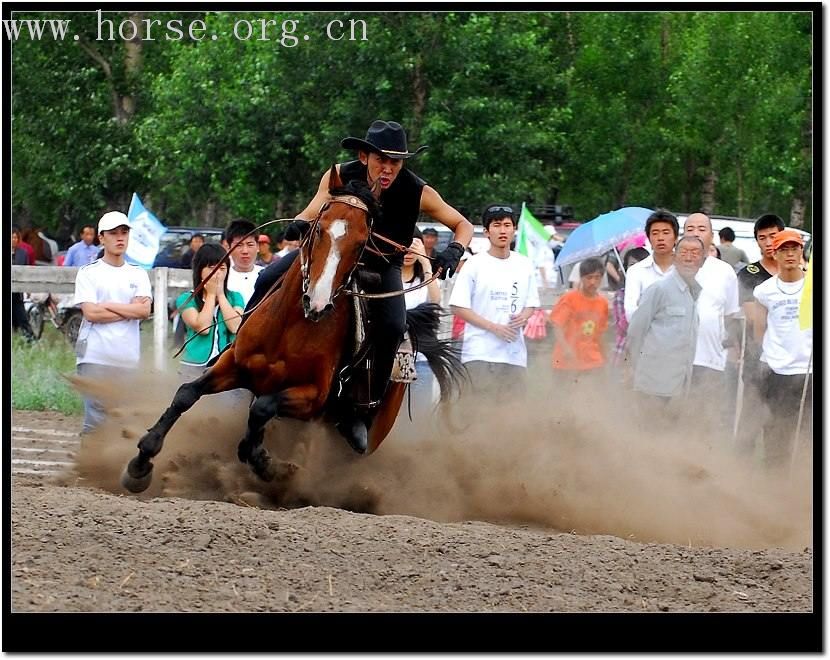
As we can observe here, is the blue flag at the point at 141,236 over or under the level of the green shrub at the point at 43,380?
over

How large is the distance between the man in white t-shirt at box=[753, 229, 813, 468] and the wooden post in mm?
5309

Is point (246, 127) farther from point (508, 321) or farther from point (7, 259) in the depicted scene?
point (7, 259)

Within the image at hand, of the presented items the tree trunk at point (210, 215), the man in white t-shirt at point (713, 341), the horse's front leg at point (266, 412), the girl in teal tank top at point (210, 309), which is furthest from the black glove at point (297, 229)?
the tree trunk at point (210, 215)

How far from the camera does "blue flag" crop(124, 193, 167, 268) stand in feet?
46.1

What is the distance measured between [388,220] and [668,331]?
2.73 meters

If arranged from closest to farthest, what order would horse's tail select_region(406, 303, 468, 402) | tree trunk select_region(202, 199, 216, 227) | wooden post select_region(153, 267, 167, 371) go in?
1. horse's tail select_region(406, 303, 468, 402)
2. wooden post select_region(153, 267, 167, 371)
3. tree trunk select_region(202, 199, 216, 227)

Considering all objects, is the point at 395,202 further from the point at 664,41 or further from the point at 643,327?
the point at 664,41

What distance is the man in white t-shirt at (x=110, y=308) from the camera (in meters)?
9.30

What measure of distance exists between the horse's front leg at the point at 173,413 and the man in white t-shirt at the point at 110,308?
1.41 metres

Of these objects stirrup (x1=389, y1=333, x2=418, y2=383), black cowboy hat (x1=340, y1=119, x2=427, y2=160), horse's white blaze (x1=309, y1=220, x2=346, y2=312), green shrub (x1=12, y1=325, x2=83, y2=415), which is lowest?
green shrub (x1=12, y1=325, x2=83, y2=415)

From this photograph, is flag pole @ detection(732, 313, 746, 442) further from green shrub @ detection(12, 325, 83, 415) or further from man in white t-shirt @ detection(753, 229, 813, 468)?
green shrub @ detection(12, 325, 83, 415)

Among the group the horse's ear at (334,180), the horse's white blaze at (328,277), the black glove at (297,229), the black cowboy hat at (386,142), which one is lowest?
the horse's white blaze at (328,277)

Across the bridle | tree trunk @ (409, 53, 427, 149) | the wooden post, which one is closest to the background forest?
tree trunk @ (409, 53, 427, 149)

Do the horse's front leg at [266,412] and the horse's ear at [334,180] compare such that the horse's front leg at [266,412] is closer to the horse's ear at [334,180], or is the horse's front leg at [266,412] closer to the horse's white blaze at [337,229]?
the horse's white blaze at [337,229]
